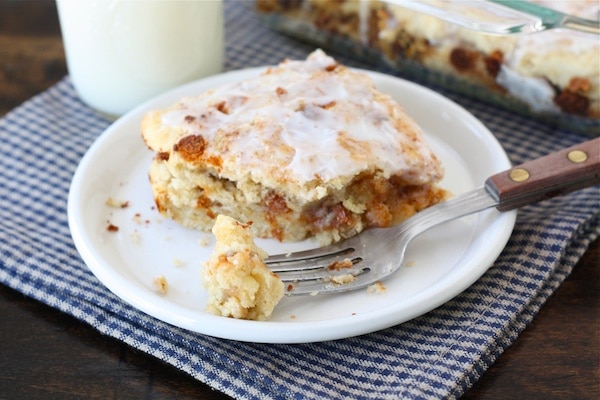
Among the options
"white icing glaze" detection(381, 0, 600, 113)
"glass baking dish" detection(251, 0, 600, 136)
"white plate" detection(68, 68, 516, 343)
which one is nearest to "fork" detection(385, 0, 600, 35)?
"glass baking dish" detection(251, 0, 600, 136)

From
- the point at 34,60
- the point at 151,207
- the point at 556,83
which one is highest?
the point at 556,83

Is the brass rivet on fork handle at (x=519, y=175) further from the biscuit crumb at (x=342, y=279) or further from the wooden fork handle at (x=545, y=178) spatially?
the biscuit crumb at (x=342, y=279)

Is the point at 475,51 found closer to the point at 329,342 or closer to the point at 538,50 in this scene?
the point at 538,50

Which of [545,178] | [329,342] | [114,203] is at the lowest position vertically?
[114,203]

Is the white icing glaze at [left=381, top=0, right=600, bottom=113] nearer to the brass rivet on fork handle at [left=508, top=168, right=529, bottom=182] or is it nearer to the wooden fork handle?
the wooden fork handle

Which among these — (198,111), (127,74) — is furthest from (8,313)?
(127,74)

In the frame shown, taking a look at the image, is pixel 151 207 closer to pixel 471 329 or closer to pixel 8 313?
pixel 8 313

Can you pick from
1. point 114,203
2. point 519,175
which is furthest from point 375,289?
point 114,203
